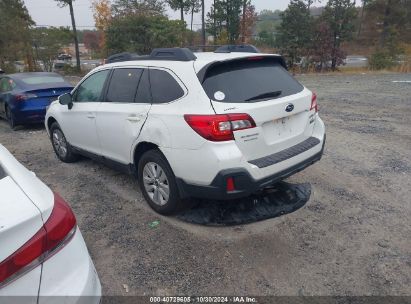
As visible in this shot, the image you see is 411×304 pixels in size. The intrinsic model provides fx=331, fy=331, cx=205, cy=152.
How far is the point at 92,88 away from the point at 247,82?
94.5 inches

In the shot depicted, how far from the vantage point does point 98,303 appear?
70.7 inches

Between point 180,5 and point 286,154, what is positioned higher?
point 180,5

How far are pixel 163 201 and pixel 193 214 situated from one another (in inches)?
14.5

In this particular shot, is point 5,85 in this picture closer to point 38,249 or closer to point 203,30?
point 38,249

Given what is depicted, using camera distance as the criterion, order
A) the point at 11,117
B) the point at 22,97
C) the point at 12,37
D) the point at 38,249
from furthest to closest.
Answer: the point at 12,37 < the point at 11,117 < the point at 22,97 < the point at 38,249

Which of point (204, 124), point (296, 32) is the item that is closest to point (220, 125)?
point (204, 124)

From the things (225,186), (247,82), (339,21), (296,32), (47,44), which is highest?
(339,21)

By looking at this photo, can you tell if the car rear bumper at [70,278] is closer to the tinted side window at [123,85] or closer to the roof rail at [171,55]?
the roof rail at [171,55]

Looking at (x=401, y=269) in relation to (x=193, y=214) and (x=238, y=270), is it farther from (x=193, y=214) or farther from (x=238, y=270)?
(x=193, y=214)

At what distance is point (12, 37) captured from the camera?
21.4 m

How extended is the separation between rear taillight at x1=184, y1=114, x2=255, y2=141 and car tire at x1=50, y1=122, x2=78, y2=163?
3.17m

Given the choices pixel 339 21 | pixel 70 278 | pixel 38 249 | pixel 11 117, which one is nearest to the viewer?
pixel 38 249

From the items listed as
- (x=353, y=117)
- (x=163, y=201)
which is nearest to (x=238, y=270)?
(x=163, y=201)

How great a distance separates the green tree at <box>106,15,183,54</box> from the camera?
23.9m
